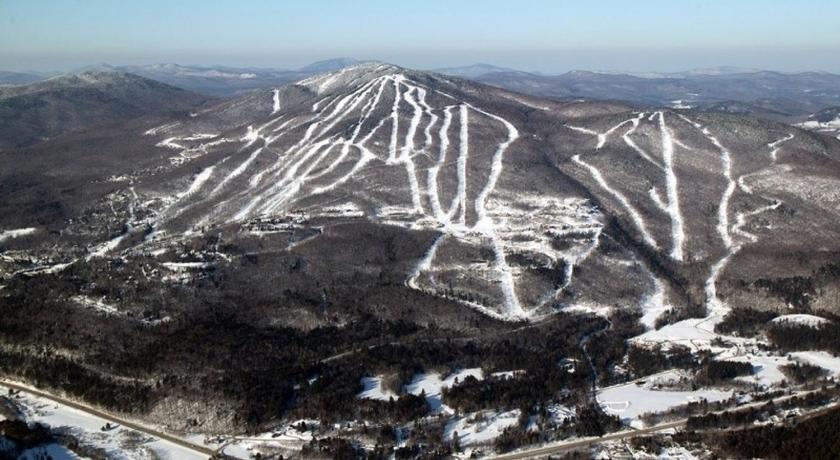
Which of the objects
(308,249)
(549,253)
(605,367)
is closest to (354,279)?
(308,249)

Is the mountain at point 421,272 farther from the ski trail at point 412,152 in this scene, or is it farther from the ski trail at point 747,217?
the ski trail at point 412,152

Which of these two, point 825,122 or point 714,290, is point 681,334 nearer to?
point 714,290

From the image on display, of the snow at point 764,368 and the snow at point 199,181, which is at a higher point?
the snow at point 199,181

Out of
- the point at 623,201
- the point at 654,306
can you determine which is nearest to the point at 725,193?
the point at 623,201

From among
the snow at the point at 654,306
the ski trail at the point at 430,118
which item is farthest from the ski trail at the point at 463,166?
the snow at the point at 654,306

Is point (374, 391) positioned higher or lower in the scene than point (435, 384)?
lower

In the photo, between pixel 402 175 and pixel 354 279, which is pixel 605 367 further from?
pixel 402 175
